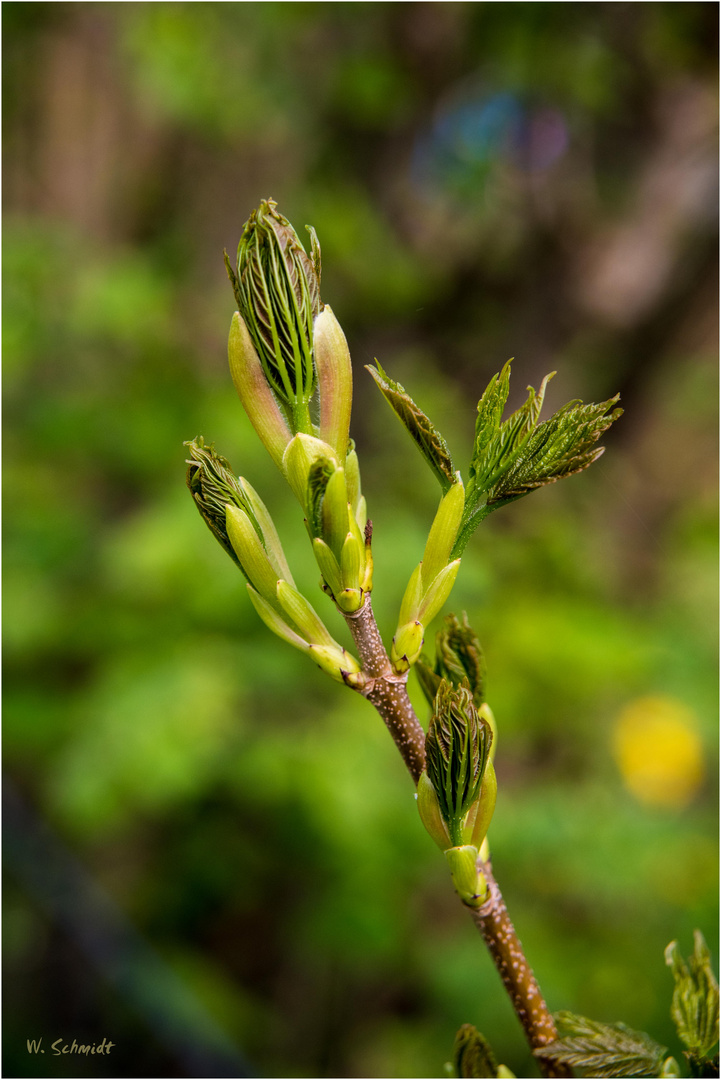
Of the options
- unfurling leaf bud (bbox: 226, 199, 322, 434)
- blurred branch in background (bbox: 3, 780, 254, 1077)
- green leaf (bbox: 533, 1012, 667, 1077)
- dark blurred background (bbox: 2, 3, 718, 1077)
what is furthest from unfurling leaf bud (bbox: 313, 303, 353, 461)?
blurred branch in background (bbox: 3, 780, 254, 1077)

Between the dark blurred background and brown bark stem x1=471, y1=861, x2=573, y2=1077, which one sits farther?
the dark blurred background

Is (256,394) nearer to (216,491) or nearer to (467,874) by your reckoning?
(216,491)

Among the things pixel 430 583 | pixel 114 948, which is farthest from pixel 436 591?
pixel 114 948

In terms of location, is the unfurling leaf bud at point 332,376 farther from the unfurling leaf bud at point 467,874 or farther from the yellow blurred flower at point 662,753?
the yellow blurred flower at point 662,753

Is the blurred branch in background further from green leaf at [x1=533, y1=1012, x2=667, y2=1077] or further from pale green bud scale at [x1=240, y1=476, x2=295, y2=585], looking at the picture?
pale green bud scale at [x1=240, y1=476, x2=295, y2=585]

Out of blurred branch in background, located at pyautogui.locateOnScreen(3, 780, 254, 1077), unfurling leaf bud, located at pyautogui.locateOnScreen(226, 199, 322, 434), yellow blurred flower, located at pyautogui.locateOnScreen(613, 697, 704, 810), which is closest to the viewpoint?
unfurling leaf bud, located at pyautogui.locateOnScreen(226, 199, 322, 434)
